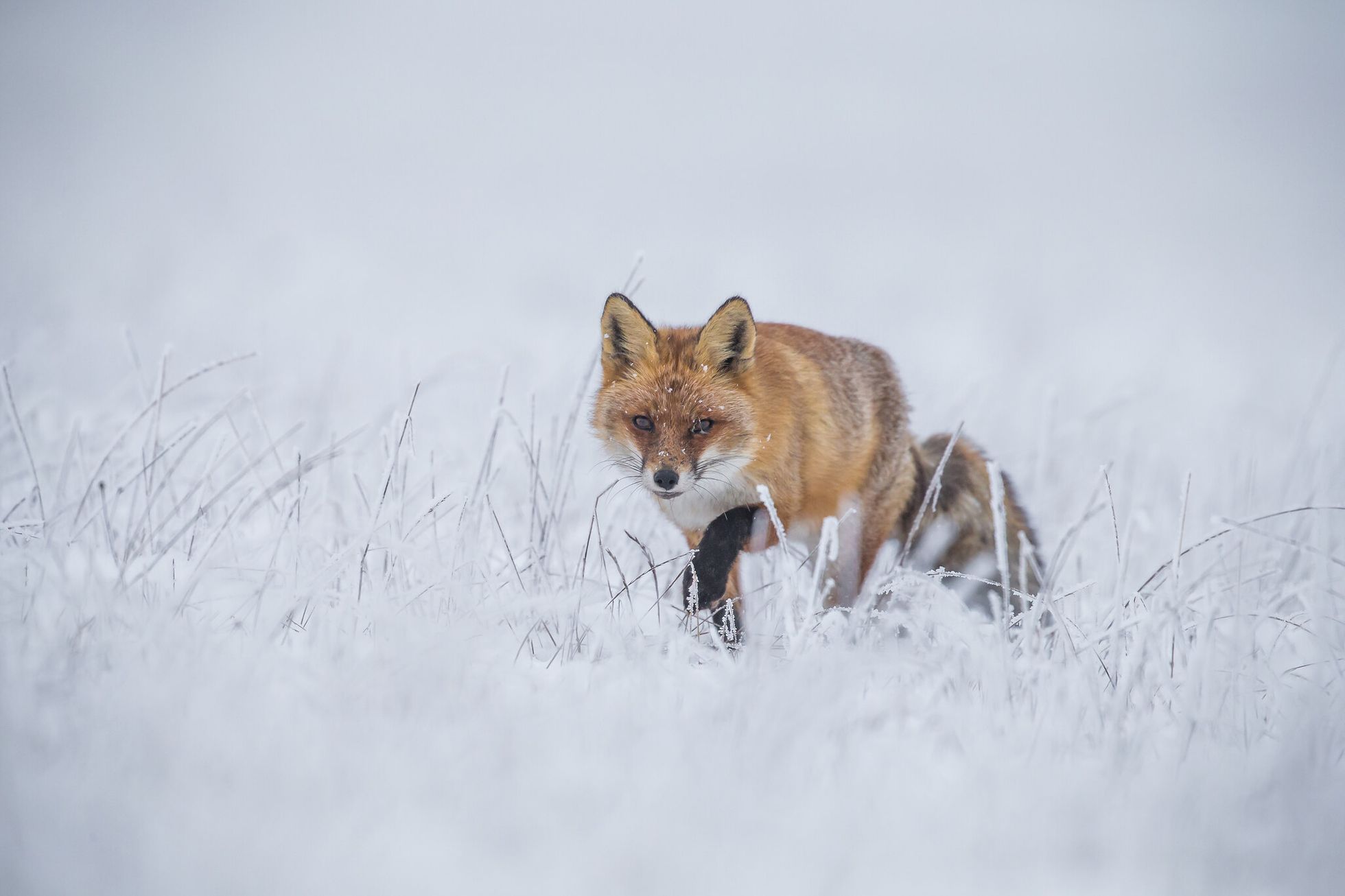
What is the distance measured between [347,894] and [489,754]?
0.42 metres

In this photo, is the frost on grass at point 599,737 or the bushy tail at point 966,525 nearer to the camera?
the frost on grass at point 599,737

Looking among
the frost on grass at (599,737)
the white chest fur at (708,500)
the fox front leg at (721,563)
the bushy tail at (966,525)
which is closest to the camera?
the frost on grass at (599,737)

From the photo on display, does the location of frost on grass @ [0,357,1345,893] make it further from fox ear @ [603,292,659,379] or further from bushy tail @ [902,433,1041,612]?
bushy tail @ [902,433,1041,612]

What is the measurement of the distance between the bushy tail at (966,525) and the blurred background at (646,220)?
1.11 ft

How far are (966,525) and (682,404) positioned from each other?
1.75 meters

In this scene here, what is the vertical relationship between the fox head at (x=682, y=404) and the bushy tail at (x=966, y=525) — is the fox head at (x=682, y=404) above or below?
above

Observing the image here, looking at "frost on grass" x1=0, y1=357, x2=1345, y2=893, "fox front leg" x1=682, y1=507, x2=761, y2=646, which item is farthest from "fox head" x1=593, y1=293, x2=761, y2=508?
"frost on grass" x1=0, y1=357, x2=1345, y2=893

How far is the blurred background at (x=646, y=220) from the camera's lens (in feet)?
27.3

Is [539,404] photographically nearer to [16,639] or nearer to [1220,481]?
[16,639]

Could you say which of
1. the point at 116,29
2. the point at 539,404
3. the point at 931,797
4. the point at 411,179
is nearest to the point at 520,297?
the point at 539,404

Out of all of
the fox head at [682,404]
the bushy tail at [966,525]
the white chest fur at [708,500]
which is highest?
the fox head at [682,404]

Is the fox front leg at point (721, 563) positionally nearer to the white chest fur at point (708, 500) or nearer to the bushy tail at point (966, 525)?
the white chest fur at point (708, 500)

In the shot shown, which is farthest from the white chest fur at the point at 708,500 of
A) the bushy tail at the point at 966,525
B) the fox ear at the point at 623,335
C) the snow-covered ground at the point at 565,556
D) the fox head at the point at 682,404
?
the bushy tail at the point at 966,525

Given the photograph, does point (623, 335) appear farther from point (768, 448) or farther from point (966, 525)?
point (966, 525)
